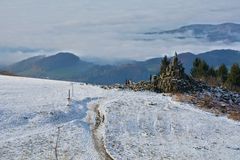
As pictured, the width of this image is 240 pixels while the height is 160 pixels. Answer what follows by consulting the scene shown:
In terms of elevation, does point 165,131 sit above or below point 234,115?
below

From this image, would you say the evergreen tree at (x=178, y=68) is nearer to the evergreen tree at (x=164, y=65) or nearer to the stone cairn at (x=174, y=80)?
the stone cairn at (x=174, y=80)

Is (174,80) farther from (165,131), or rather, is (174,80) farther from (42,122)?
(42,122)

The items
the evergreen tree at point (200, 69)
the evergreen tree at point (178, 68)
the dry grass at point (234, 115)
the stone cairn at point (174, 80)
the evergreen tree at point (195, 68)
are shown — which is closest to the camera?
the dry grass at point (234, 115)

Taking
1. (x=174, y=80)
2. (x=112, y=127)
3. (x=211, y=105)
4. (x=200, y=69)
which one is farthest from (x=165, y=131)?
(x=200, y=69)

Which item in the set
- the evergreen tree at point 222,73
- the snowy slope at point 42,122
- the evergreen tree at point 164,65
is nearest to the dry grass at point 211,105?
the evergreen tree at point 164,65

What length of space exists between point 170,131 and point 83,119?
9.30 m

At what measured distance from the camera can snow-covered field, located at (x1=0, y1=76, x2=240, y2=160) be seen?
45.6m

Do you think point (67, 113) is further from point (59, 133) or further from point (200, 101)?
point (200, 101)

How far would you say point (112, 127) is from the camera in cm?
5362

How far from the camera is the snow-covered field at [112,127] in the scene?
1796 inches

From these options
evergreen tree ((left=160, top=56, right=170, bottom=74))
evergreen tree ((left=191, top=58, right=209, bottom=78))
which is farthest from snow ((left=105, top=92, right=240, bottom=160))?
evergreen tree ((left=191, top=58, right=209, bottom=78))

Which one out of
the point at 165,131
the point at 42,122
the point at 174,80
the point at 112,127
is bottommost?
the point at 165,131

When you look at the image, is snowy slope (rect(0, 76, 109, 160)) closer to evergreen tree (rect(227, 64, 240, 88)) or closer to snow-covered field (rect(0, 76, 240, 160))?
snow-covered field (rect(0, 76, 240, 160))

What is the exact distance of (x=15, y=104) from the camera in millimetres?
59531
